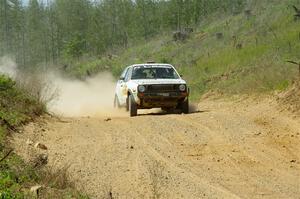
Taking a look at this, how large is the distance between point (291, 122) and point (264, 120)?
0.69 meters

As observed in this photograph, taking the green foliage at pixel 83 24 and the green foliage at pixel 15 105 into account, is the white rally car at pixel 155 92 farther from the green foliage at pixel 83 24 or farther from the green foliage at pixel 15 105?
the green foliage at pixel 83 24

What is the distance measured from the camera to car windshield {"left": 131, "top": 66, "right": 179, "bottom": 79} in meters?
17.0

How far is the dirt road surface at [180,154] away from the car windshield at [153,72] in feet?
10.1

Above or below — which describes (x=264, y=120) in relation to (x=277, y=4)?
below

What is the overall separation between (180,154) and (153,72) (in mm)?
7373

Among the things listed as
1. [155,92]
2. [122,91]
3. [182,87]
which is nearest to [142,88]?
[155,92]

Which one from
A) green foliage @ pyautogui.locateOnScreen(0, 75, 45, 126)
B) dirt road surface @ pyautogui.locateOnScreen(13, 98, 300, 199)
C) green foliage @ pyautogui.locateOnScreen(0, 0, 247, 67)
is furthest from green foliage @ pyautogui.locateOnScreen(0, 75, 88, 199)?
green foliage @ pyautogui.locateOnScreen(0, 0, 247, 67)

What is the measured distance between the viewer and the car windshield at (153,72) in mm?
16953

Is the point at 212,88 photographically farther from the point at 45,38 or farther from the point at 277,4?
the point at 45,38

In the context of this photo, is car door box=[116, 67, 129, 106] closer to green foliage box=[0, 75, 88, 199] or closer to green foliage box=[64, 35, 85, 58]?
green foliage box=[0, 75, 88, 199]

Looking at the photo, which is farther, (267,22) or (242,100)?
(267,22)

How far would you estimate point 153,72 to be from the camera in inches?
673

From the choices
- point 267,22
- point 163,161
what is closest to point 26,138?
point 163,161

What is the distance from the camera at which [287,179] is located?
27.5 ft
